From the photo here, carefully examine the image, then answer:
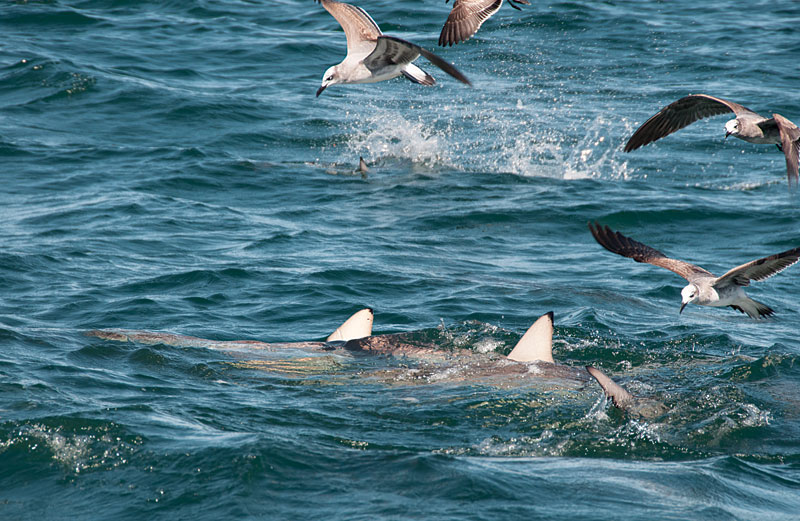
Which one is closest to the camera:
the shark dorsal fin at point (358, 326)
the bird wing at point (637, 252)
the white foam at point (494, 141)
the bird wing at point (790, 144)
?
the bird wing at point (790, 144)

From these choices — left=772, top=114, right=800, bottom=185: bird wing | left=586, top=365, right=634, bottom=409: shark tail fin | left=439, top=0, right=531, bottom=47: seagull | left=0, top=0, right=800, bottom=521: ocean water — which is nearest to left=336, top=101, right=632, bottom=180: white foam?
left=0, top=0, right=800, bottom=521: ocean water

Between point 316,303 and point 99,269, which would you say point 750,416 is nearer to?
point 316,303

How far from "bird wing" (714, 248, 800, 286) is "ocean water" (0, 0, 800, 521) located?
3.55 feet

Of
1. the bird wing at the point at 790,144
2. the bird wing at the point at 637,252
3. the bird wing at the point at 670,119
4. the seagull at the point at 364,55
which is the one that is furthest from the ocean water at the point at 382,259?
the seagull at the point at 364,55

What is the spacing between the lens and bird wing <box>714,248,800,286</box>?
7.92m

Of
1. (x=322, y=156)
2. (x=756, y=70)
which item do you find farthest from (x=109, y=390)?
(x=756, y=70)

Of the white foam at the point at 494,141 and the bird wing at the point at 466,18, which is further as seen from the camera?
the white foam at the point at 494,141

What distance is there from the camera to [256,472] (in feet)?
22.2

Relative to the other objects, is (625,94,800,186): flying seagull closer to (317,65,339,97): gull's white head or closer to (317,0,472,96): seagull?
(317,0,472,96): seagull

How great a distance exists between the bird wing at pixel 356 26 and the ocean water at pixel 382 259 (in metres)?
3.21

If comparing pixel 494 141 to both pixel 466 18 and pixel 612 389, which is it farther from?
pixel 612 389

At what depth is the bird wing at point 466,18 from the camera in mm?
10242

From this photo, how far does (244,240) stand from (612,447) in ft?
26.4

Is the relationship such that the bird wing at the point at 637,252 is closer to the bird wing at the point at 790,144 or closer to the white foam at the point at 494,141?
the bird wing at the point at 790,144
